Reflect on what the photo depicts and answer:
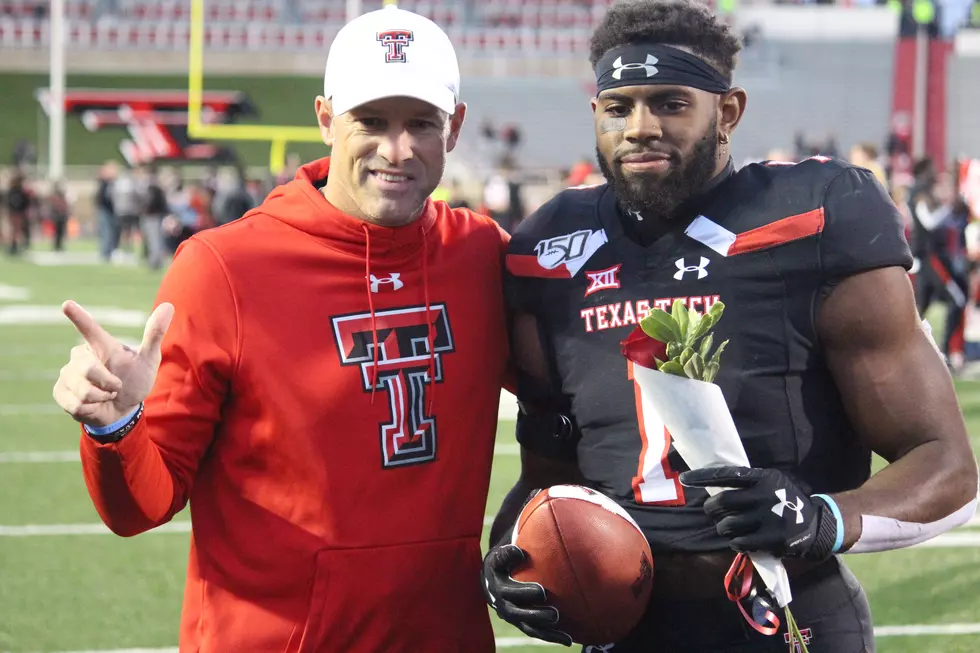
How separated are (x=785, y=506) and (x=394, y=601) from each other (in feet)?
2.91

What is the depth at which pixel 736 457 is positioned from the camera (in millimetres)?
2516

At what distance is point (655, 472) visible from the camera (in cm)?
285

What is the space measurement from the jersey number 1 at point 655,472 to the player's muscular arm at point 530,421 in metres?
0.23

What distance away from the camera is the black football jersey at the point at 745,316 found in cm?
281

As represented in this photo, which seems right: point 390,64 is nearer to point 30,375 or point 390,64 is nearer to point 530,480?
point 530,480

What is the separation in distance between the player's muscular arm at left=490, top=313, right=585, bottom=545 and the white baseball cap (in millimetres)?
512

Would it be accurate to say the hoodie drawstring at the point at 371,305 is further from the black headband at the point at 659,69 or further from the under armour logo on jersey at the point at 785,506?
the under armour logo on jersey at the point at 785,506

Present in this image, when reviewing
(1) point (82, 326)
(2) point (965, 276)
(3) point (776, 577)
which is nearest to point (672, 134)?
(3) point (776, 577)

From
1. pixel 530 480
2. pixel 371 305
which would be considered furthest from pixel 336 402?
pixel 530 480

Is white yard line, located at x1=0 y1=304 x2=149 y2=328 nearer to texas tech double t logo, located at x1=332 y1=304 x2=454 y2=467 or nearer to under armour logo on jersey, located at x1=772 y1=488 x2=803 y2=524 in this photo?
texas tech double t logo, located at x1=332 y1=304 x2=454 y2=467

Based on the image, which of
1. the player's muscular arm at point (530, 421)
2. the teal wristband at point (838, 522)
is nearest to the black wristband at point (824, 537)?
the teal wristband at point (838, 522)

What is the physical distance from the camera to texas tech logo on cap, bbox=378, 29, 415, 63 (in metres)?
2.92

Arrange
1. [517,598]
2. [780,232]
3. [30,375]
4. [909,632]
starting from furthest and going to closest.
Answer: [30,375] → [909,632] → [780,232] → [517,598]

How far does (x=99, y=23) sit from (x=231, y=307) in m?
42.4
